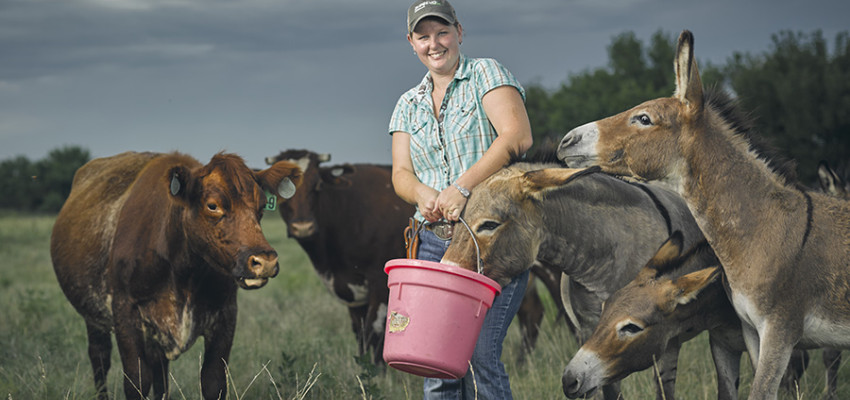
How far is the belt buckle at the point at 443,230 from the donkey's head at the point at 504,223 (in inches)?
5.1

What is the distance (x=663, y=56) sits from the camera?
4494 cm

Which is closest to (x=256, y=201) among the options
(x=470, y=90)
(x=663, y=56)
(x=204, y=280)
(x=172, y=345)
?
(x=204, y=280)

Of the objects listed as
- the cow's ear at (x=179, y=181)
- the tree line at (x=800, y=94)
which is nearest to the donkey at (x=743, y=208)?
the cow's ear at (x=179, y=181)

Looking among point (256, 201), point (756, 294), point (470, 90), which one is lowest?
point (756, 294)

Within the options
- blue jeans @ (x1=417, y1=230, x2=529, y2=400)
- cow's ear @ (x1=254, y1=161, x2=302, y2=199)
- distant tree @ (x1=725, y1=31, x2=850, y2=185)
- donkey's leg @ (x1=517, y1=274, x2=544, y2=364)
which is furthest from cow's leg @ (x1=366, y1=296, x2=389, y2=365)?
distant tree @ (x1=725, y1=31, x2=850, y2=185)

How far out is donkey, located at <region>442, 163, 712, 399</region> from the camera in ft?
12.3

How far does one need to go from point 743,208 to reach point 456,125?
5.00 ft

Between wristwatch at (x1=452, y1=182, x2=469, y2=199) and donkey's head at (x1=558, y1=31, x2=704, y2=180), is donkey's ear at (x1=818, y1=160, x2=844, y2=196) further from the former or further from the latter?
wristwatch at (x1=452, y1=182, x2=469, y2=199)

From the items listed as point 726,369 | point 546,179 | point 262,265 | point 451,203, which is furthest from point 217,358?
point 726,369

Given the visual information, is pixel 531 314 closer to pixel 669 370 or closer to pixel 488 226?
pixel 669 370

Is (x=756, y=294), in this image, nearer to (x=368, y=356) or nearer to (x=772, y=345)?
(x=772, y=345)

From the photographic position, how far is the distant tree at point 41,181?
152 ft

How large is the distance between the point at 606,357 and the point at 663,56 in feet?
145

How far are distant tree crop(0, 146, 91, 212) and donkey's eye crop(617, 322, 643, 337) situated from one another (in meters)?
44.7
